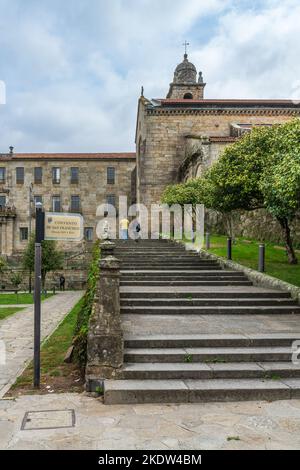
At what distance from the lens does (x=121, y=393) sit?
5.33 metres

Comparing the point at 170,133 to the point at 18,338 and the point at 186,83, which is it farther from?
the point at 18,338

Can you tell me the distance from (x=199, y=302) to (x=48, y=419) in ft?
17.2

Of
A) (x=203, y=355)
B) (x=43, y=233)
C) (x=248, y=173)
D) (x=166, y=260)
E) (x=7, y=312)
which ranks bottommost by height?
(x=7, y=312)

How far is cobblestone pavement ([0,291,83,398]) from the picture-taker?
698cm

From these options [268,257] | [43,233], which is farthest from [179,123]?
[43,233]

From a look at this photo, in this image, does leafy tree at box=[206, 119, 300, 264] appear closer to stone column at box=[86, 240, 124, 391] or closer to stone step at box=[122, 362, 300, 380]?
stone step at box=[122, 362, 300, 380]

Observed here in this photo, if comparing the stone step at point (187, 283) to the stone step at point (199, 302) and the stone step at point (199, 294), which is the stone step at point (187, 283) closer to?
the stone step at point (199, 294)

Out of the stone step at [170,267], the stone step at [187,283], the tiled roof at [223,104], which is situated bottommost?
the stone step at [187,283]

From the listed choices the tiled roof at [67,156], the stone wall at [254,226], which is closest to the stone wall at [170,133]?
the stone wall at [254,226]

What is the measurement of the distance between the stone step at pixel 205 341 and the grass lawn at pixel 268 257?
4.48 m

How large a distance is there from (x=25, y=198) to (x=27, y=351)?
129 ft

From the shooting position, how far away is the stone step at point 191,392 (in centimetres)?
534

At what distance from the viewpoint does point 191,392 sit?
537 cm

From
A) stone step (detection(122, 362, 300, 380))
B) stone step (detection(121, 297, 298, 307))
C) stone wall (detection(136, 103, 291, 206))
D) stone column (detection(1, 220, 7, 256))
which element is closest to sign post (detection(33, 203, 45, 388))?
stone step (detection(122, 362, 300, 380))
